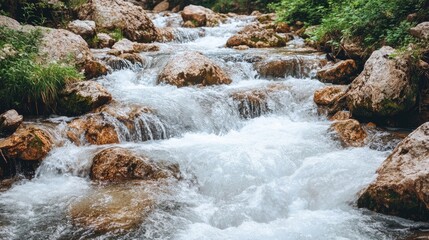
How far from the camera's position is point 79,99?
254 inches

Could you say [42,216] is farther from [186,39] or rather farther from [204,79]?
[186,39]

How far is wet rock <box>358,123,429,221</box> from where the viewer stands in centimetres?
374

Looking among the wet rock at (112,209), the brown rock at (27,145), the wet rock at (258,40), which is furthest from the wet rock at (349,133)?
the wet rock at (258,40)

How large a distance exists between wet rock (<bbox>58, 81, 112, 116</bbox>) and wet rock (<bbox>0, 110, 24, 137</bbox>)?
3.04ft

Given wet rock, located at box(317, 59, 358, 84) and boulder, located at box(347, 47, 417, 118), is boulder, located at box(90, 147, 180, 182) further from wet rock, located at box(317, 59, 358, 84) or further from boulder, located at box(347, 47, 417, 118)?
A: wet rock, located at box(317, 59, 358, 84)

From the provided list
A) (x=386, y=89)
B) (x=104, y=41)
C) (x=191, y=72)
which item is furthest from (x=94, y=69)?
(x=386, y=89)

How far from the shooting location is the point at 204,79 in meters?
8.23

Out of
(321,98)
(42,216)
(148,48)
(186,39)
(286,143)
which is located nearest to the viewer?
(42,216)

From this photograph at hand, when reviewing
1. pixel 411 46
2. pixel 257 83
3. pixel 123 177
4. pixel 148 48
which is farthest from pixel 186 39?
pixel 123 177

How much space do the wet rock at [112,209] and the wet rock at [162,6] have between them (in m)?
22.1

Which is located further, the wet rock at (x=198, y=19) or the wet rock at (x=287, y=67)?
the wet rock at (x=198, y=19)

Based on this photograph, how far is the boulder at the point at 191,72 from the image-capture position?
816 centimetres

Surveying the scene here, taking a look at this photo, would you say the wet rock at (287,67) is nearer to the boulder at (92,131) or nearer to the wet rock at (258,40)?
the wet rock at (258,40)

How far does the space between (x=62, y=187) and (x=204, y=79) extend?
4.21 metres
